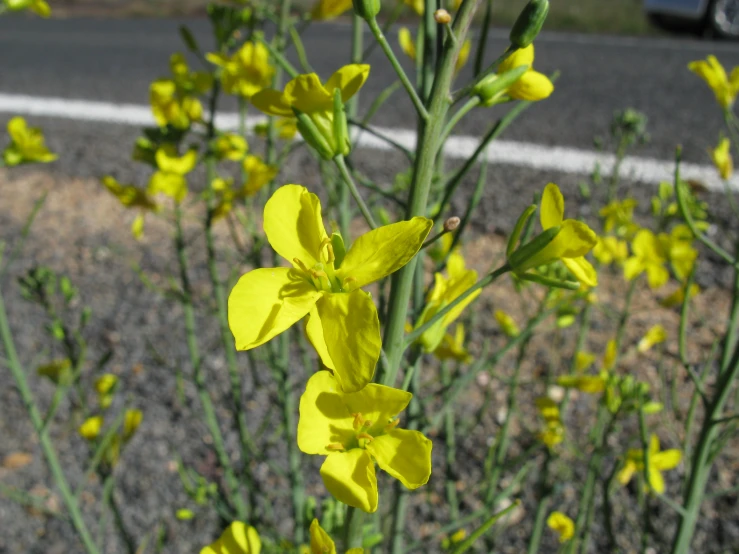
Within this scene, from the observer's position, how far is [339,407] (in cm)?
63

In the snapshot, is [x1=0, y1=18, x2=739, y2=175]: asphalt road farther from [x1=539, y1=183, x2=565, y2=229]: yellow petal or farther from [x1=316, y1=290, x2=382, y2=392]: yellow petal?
[x1=316, y1=290, x2=382, y2=392]: yellow petal

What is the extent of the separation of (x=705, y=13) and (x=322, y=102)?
7.52 metres

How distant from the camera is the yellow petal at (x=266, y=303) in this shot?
552 millimetres

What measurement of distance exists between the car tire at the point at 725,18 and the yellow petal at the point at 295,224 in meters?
7.43

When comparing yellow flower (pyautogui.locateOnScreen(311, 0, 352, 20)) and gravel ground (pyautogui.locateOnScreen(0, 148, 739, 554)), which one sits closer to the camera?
yellow flower (pyautogui.locateOnScreen(311, 0, 352, 20))

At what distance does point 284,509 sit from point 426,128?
157 cm

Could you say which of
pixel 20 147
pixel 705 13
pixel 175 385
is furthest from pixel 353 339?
pixel 705 13

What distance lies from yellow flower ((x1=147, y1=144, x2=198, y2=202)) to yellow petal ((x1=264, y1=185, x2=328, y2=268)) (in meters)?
0.65

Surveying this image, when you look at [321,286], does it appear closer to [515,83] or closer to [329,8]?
[515,83]

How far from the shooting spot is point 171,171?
1.23m

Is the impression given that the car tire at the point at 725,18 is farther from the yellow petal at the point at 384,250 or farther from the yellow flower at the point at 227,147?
the yellow petal at the point at 384,250

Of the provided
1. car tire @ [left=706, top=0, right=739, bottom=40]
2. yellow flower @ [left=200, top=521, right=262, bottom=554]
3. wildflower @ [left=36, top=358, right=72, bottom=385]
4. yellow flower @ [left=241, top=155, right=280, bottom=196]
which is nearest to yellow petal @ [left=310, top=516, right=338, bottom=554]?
yellow flower @ [left=200, top=521, right=262, bottom=554]

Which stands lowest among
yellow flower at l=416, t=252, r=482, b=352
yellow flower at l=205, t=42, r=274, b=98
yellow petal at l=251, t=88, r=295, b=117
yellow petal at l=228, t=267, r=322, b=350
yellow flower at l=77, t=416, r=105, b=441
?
yellow flower at l=77, t=416, r=105, b=441

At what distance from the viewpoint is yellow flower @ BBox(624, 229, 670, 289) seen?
1327 mm
